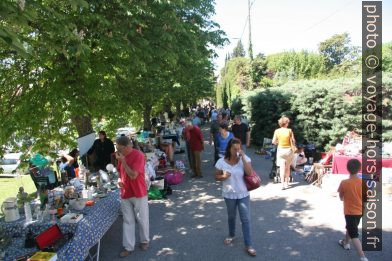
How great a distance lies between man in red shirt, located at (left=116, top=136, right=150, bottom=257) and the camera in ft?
15.9

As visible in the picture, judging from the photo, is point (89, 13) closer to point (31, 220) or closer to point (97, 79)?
point (97, 79)

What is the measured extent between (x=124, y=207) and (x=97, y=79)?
14.5 feet

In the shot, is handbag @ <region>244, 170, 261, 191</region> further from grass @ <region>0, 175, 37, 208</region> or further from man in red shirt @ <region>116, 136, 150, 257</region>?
grass @ <region>0, 175, 37, 208</region>

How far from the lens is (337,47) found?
234 feet

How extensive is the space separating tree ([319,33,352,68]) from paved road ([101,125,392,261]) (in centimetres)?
6834

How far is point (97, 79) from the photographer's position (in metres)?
8.40

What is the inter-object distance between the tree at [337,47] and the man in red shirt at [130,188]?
235ft

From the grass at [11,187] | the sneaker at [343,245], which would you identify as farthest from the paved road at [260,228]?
the grass at [11,187]

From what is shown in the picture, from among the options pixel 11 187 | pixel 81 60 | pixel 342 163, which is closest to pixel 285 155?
pixel 342 163

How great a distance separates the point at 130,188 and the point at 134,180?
158 mm

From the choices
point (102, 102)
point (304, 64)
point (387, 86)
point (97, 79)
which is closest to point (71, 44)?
point (97, 79)

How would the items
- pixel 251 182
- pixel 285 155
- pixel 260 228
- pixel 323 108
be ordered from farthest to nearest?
pixel 323 108, pixel 285 155, pixel 260 228, pixel 251 182

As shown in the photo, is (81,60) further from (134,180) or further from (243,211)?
(243,211)

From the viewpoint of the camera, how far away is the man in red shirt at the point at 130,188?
4852 millimetres
